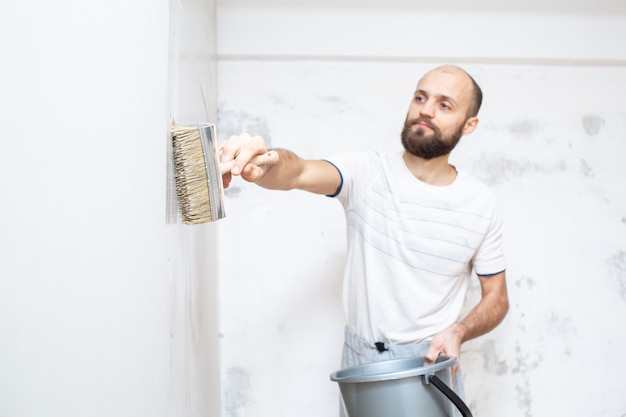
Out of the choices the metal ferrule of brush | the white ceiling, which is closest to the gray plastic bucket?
the metal ferrule of brush

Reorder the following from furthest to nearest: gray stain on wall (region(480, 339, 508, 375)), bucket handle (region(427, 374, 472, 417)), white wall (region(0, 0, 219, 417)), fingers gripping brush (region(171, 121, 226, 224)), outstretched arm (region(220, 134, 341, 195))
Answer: gray stain on wall (region(480, 339, 508, 375)), bucket handle (region(427, 374, 472, 417)), outstretched arm (region(220, 134, 341, 195)), fingers gripping brush (region(171, 121, 226, 224)), white wall (region(0, 0, 219, 417))

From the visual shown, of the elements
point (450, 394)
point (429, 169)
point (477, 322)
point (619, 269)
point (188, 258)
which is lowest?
point (450, 394)

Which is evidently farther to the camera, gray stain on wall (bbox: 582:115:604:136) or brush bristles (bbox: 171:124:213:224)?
gray stain on wall (bbox: 582:115:604:136)

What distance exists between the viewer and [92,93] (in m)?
0.60

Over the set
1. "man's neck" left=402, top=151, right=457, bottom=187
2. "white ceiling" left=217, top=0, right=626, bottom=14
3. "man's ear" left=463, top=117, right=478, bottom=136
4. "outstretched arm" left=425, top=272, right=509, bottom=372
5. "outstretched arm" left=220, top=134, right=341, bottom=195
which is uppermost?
"white ceiling" left=217, top=0, right=626, bottom=14

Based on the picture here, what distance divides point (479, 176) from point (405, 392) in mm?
1371

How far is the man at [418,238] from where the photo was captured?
1757 millimetres

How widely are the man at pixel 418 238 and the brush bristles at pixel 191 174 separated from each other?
2.32 feet

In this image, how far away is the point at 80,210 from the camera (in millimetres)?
583

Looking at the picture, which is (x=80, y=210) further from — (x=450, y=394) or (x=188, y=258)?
(x=450, y=394)

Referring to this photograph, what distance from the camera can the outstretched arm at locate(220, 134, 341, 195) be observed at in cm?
109

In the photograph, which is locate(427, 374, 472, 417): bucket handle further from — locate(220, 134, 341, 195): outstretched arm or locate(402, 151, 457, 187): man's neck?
locate(402, 151, 457, 187): man's neck

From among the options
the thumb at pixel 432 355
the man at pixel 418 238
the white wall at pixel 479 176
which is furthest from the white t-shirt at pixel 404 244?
the white wall at pixel 479 176

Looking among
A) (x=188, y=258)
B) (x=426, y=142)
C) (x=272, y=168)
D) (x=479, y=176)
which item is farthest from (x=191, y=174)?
(x=479, y=176)
